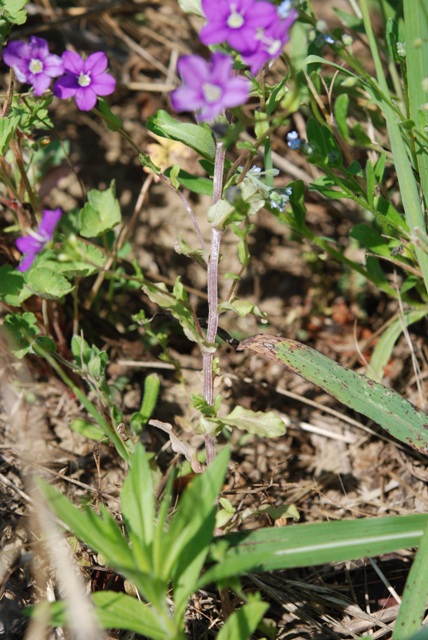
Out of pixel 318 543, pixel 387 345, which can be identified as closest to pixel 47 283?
pixel 318 543

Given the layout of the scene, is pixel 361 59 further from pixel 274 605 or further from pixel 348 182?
pixel 274 605

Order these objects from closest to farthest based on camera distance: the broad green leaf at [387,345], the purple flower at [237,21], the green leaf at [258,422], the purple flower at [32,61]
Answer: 1. the purple flower at [237,21]
2. the green leaf at [258,422]
3. the purple flower at [32,61]
4. the broad green leaf at [387,345]

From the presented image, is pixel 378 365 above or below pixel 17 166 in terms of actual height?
below

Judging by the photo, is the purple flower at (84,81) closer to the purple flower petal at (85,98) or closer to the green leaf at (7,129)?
the purple flower petal at (85,98)

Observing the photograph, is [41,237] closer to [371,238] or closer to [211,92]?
[211,92]

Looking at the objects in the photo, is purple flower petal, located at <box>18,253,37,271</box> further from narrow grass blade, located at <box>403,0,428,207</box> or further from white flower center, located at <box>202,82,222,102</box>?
narrow grass blade, located at <box>403,0,428,207</box>

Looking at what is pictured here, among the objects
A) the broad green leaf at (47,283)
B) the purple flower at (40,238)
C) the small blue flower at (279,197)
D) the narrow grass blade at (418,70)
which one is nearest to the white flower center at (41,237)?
the purple flower at (40,238)

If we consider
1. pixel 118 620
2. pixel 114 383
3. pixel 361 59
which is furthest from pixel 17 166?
pixel 361 59
